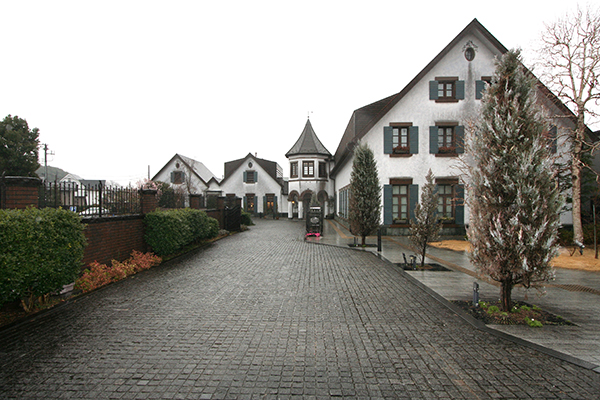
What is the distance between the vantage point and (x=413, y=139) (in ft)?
62.4

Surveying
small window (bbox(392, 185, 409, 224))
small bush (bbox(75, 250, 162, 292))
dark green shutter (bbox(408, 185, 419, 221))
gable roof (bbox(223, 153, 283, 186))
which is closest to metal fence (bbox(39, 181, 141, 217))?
small bush (bbox(75, 250, 162, 292))

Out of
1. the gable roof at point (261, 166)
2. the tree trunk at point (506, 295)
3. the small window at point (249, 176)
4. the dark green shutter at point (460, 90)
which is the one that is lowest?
the tree trunk at point (506, 295)

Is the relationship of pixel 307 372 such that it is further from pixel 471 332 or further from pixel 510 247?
pixel 510 247

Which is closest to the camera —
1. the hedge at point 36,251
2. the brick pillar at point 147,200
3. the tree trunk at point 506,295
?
the hedge at point 36,251

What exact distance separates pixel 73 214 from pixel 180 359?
416cm

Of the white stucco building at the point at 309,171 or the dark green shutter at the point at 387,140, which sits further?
the white stucco building at the point at 309,171

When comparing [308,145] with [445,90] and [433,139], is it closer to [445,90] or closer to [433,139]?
[433,139]

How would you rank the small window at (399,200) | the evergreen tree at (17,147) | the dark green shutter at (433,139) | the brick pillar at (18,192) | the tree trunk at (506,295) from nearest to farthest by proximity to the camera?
the tree trunk at (506,295) → the brick pillar at (18,192) → the dark green shutter at (433,139) → the small window at (399,200) → the evergreen tree at (17,147)

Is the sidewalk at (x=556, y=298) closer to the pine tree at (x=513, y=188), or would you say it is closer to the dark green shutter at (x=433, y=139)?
the pine tree at (x=513, y=188)

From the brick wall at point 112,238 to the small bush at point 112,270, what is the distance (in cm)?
23

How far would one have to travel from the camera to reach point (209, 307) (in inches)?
246

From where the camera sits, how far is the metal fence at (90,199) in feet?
24.5

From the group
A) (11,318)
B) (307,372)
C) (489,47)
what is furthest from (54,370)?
(489,47)

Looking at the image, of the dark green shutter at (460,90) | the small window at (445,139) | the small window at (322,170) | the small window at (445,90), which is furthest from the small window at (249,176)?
the dark green shutter at (460,90)
